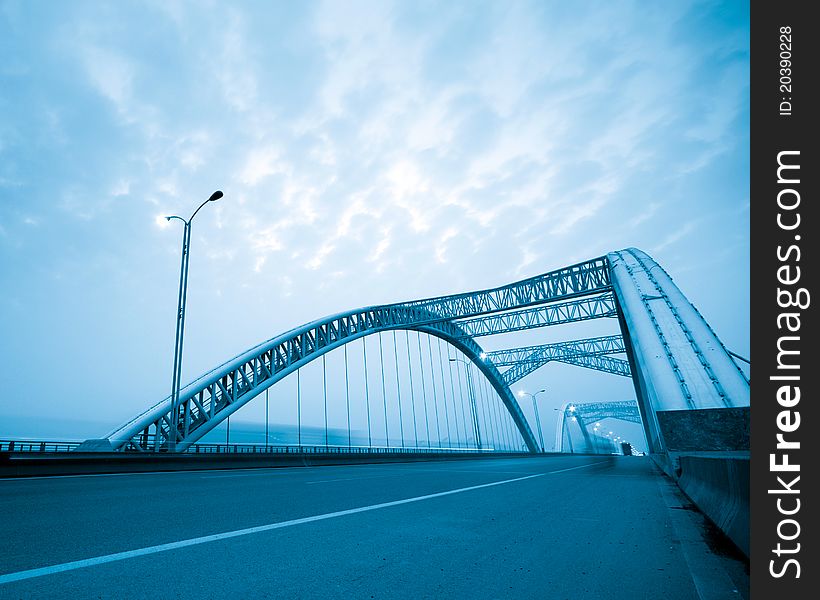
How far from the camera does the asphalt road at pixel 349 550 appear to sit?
2.54m

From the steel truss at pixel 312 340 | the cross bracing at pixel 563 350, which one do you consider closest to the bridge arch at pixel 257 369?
the steel truss at pixel 312 340

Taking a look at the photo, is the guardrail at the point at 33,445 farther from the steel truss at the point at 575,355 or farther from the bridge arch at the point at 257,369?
the steel truss at the point at 575,355

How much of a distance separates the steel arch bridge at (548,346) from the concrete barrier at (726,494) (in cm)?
949

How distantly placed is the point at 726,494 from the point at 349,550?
11.1ft

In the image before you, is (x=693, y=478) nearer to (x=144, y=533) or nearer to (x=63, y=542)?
(x=144, y=533)

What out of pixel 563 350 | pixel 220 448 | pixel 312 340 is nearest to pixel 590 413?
pixel 563 350

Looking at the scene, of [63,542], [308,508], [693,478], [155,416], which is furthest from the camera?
[155,416]

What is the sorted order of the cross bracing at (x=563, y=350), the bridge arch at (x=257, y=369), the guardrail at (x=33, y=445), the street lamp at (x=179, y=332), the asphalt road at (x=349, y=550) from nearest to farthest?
1. the asphalt road at (x=349, y=550)
2. the guardrail at (x=33, y=445)
3. the street lamp at (x=179, y=332)
4. the bridge arch at (x=257, y=369)
5. the cross bracing at (x=563, y=350)

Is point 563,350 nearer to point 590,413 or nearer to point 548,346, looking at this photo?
point 548,346

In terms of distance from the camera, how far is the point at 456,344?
5181 cm

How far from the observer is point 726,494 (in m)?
4.05

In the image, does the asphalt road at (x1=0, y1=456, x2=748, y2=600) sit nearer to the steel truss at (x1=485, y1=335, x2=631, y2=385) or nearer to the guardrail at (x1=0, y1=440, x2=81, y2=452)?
the guardrail at (x1=0, y1=440, x2=81, y2=452)
